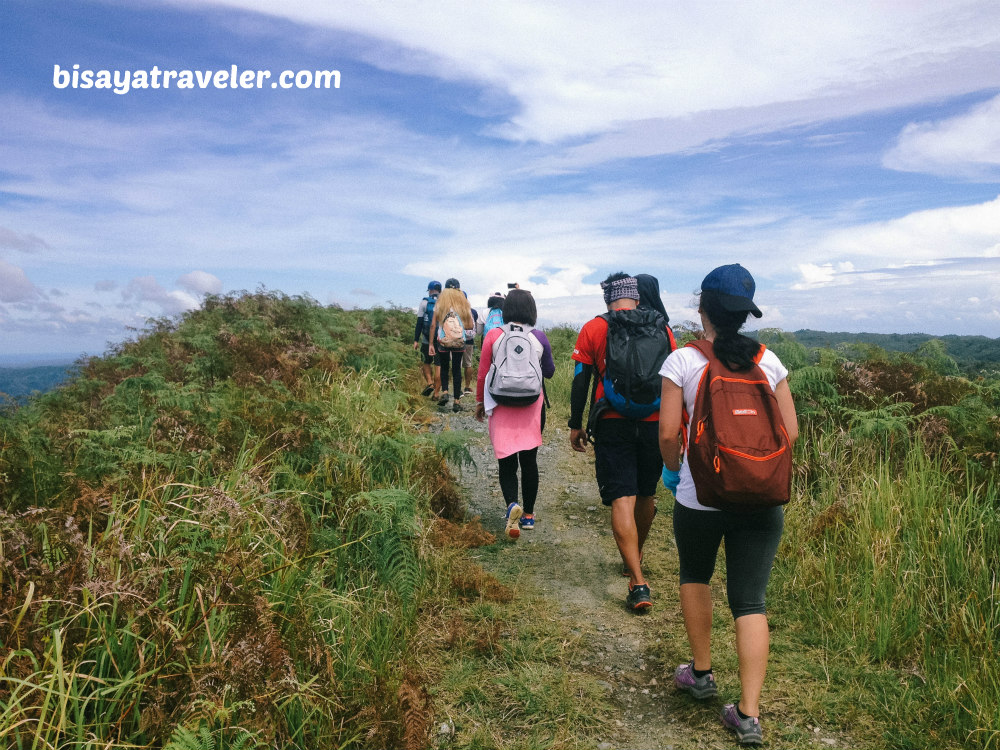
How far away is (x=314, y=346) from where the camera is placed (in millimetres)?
9570

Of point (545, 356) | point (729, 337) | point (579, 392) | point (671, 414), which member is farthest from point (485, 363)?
point (729, 337)

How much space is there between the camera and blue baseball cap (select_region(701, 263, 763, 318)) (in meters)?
3.06

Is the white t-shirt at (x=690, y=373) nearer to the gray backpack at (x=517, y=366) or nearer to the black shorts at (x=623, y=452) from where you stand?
the black shorts at (x=623, y=452)

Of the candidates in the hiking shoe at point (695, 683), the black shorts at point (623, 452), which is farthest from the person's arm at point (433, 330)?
the hiking shoe at point (695, 683)

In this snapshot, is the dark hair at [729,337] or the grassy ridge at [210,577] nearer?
the grassy ridge at [210,577]

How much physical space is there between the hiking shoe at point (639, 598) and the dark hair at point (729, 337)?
2248 millimetres

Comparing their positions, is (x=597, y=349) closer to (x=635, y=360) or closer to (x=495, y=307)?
(x=635, y=360)

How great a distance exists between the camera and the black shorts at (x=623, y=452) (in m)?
4.61

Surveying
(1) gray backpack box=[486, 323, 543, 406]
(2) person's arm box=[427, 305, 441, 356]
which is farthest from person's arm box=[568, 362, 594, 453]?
(2) person's arm box=[427, 305, 441, 356]

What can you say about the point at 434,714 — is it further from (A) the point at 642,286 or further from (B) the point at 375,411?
(B) the point at 375,411

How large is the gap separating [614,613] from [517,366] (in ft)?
7.39

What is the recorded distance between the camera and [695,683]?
11.5 feet

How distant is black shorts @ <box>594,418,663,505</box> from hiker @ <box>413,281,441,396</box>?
6915 millimetres

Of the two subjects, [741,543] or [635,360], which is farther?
[635,360]
